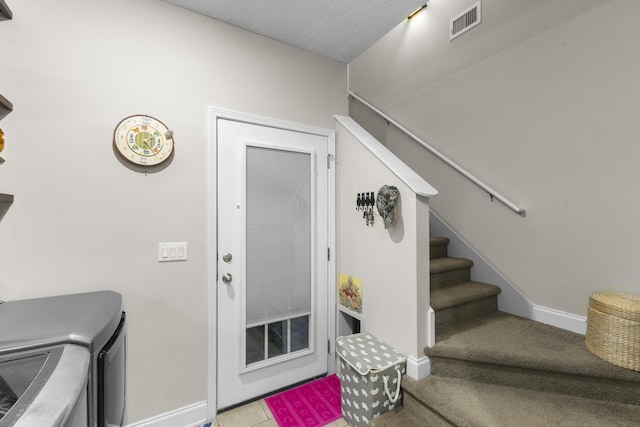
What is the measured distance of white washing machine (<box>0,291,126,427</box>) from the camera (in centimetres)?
70

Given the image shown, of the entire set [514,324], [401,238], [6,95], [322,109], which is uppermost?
[322,109]

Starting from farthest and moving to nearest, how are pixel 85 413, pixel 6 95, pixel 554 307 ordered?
pixel 554 307 → pixel 6 95 → pixel 85 413

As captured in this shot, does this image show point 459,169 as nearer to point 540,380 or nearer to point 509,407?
point 540,380

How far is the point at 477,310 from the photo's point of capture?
2168 millimetres

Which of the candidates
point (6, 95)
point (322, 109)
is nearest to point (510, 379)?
point (322, 109)

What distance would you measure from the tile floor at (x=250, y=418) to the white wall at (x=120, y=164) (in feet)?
0.81

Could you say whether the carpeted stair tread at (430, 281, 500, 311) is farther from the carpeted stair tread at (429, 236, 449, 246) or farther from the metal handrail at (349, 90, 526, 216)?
the metal handrail at (349, 90, 526, 216)

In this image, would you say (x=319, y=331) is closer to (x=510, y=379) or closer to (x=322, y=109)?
(x=510, y=379)

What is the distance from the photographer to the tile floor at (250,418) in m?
1.79

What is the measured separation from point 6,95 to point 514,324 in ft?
11.4

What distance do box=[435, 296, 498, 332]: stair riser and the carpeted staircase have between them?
17 millimetres

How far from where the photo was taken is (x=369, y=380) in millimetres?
1616

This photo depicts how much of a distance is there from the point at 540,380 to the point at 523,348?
0.56 ft

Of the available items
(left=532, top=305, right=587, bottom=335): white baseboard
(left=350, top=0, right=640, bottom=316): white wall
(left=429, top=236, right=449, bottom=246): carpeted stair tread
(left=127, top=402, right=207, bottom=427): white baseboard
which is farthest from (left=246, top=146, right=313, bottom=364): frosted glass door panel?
(left=532, top=305, right=587, bottom=335): white baseboard
